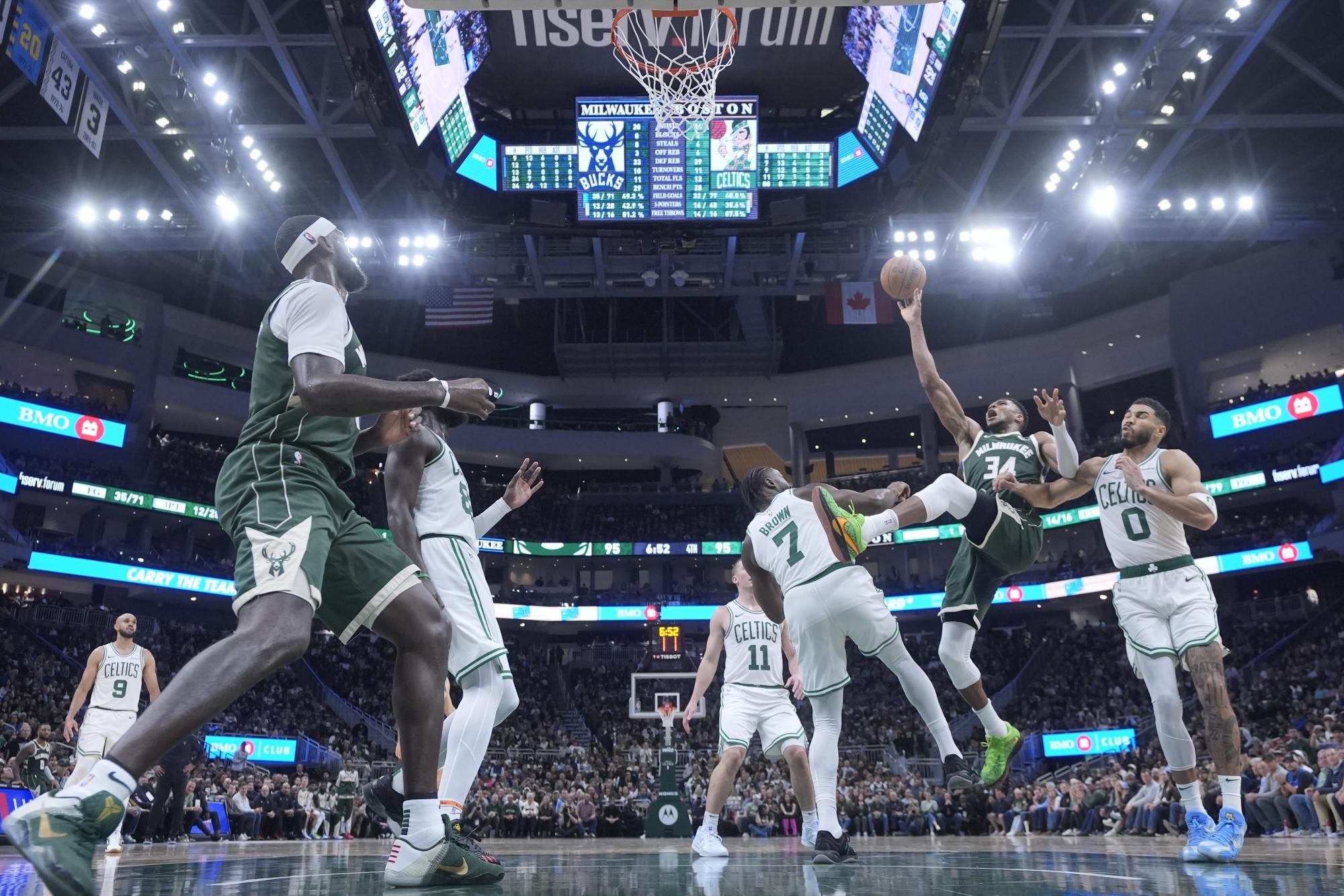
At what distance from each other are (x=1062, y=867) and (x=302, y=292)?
13.6 ft

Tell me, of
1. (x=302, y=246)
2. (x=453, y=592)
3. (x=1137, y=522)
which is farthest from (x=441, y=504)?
(x=1137, y=522)

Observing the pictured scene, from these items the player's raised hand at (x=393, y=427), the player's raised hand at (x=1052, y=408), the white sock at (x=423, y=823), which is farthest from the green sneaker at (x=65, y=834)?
the player's raised hand at (x=1052, y=408)

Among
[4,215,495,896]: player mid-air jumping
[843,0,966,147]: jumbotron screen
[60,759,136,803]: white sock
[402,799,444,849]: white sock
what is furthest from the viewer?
[843,0,966,147]: jumbotron screen

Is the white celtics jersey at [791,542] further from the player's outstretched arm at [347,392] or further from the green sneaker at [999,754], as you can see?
the player's outstretched arm at [347,392]

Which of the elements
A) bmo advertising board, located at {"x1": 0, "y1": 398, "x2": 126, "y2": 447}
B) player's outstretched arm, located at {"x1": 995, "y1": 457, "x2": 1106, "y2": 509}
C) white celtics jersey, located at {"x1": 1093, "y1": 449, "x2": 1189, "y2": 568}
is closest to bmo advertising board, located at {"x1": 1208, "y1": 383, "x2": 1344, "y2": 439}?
player's outstretched arm, located at {"x1": 995, "y1": 457, "x2": 1106, "y2": 509}

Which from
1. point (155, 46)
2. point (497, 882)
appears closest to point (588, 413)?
point (155, 46)

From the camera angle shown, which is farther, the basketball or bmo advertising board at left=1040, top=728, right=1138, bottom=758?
bmo advertising board at left=1040, top=728, right=1138, bottom=758

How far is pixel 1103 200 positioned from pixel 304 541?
2090 centimetres

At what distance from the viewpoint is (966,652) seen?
652 centimetres

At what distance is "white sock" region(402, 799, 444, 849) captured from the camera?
11.1 feet

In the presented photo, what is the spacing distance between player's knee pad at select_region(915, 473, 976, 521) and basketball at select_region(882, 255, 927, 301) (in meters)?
1.61

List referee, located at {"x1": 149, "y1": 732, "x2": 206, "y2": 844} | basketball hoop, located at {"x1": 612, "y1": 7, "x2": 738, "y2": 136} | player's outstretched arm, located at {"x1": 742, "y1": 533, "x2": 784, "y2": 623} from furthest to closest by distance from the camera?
basketball hoop, located at {"x1": 612, "y1": 7, "x2": 738, "y2": 136}
referee, located at {"x1": 149, "y1": 732, "x2": 206, "y2": 844}
player's outstretched arm, located at {"x1": 742, "y1": 533, "x2": 784, "y2": 623}

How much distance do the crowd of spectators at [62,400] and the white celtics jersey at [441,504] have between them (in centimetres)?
2888

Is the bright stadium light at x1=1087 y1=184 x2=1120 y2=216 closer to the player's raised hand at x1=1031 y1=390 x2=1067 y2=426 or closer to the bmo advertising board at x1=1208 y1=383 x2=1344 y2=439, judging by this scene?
the bmo advertising board at x1=1208 y1=383 x2=1344 y2=439
